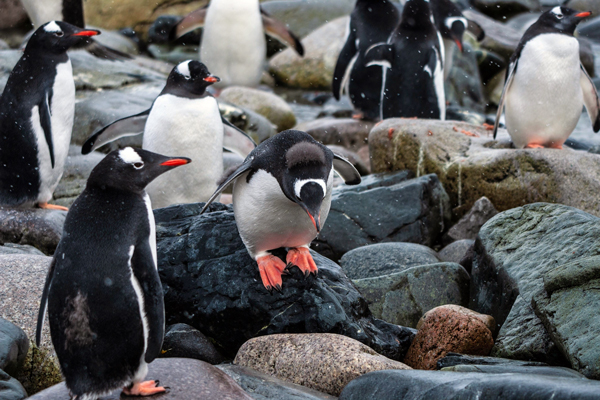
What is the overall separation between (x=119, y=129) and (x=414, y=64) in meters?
4.00

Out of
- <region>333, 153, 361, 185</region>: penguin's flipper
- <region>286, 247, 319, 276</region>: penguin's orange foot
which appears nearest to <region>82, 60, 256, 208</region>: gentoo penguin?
<region>333, 153, 361, 185</region>: penguin's flipper

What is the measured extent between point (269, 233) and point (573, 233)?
179 cm

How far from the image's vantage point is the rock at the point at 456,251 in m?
5.73

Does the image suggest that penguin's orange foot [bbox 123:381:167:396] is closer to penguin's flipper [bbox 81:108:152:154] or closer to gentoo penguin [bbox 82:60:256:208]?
gentoo penguin [bbox 82:60:256:208]

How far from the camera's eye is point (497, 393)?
2.58 m

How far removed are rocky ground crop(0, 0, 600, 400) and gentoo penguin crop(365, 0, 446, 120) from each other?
128 centimetres

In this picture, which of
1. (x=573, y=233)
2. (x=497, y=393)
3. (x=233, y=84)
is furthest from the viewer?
(x=233, y=84)

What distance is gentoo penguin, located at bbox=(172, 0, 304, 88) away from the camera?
11031 mm

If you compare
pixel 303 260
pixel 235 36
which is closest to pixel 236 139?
pixel 303 260

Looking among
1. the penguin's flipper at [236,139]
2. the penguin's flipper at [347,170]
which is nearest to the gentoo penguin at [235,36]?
the penguin's flipper at [236,139]

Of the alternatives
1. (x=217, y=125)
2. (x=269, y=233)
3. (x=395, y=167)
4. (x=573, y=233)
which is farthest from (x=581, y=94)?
(x=269, y=233)

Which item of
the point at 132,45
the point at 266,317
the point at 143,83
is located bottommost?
the point at 132,45

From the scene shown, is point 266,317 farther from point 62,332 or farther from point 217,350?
point 62,332

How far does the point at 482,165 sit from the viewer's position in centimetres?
655
